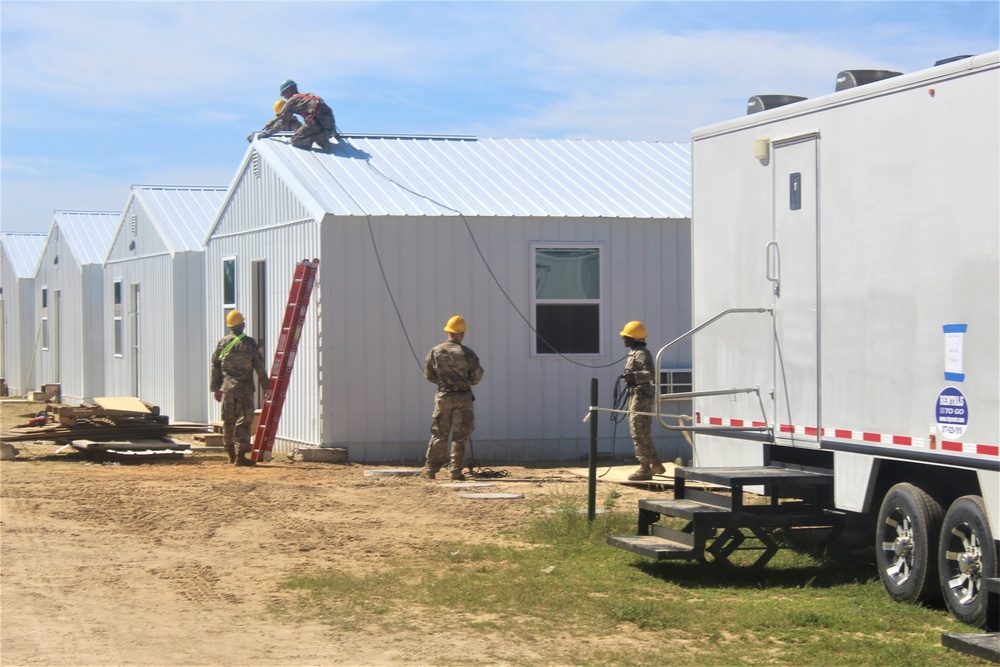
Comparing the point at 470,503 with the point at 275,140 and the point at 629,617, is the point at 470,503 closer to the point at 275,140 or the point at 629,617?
the point at 629,617

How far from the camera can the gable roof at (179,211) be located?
952 inches

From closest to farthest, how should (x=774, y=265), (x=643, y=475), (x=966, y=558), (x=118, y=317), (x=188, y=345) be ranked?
1. (x=966, y=558)
2. (x=774, y=265)
3. (x=643, y=475)
4. (x=188, y=345)
5. (x=118, y=317)

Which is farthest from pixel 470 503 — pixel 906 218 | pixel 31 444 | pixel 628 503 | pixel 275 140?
pixel 31 444

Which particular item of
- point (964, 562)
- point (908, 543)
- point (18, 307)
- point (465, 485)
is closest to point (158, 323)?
point (465, 485)

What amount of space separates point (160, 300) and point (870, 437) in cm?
1811

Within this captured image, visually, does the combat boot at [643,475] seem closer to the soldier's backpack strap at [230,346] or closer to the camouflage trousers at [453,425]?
the camouflage trousers at [453,425]

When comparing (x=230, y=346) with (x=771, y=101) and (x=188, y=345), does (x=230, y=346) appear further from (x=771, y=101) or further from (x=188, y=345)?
(x=771, y=101)

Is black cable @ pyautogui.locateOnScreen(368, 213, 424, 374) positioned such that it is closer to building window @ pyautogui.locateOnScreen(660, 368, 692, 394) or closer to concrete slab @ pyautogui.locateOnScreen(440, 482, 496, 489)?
concrete slab @ pyautogui.locateOnScreen(440, 482, 496, 489)

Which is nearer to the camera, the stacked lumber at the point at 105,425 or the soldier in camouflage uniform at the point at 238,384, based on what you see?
the soldier in camouflage uniform at the point at 238,384

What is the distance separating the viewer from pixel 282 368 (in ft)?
55.6

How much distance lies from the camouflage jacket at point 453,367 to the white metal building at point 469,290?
6.86 feet

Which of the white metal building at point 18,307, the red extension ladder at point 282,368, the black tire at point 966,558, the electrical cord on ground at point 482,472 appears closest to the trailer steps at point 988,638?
the black tire at point 966,558

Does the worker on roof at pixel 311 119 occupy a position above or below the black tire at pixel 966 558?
above

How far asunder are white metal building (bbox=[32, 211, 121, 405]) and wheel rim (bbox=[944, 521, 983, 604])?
944 inches
